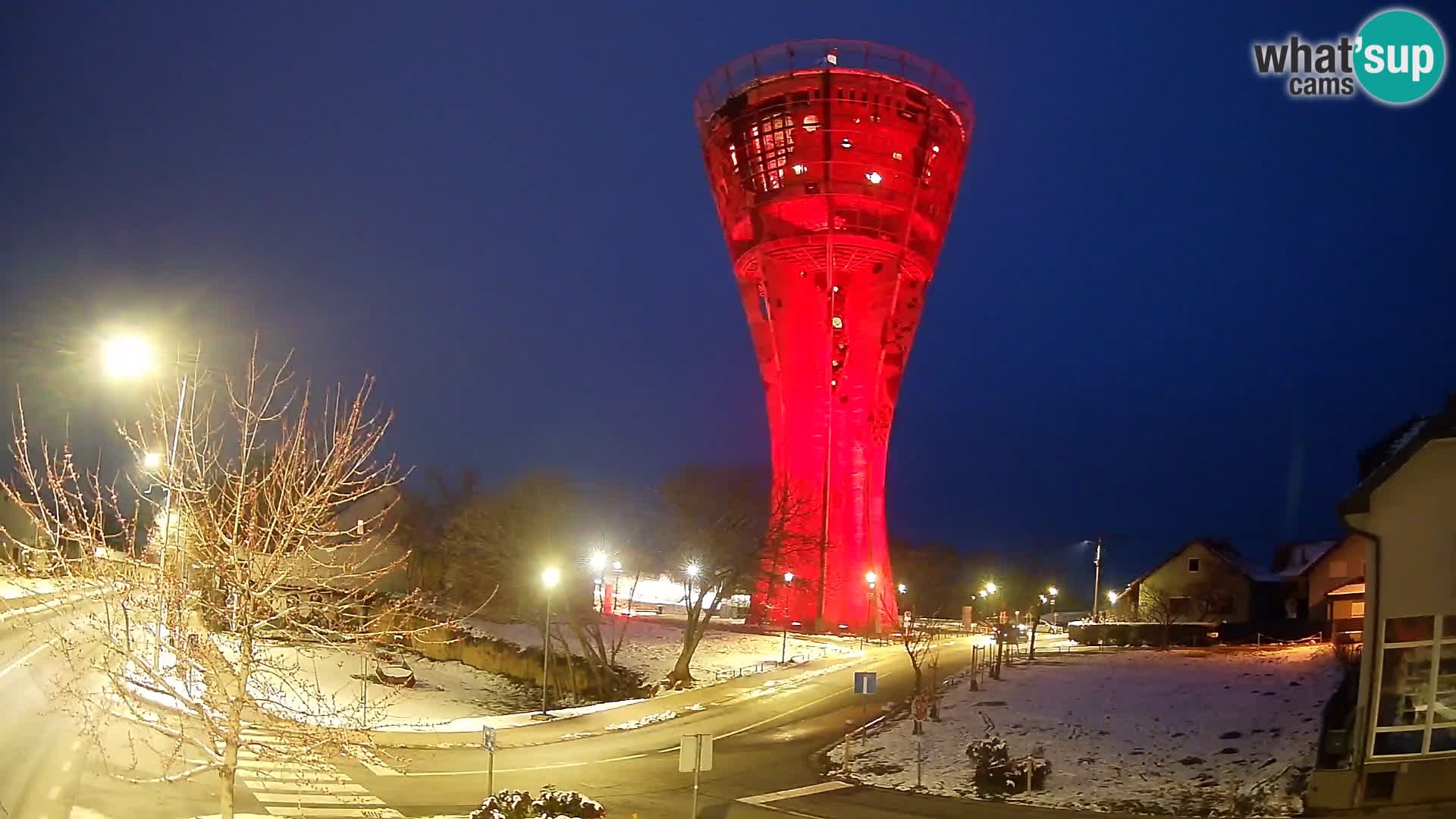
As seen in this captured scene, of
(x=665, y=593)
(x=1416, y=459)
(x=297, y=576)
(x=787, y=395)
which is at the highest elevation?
(x=787, y=395)

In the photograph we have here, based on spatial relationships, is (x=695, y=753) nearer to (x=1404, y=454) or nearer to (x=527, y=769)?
(x=527, y=769)

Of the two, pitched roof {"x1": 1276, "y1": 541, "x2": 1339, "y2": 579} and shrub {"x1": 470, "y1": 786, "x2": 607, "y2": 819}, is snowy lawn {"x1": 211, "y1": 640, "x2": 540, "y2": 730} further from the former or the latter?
pitched roof {"x1": 1276, "y1": 541, "x2": 1339, "y2": 579}

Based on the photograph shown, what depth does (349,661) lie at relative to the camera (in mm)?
43688

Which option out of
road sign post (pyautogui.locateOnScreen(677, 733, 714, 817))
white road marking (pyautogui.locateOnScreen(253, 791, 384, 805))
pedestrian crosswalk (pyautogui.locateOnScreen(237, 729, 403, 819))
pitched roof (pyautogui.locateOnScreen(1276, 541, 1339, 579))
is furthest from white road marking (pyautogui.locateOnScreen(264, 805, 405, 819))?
pitched roof (pyautogui.locateOnScreen(1276, 541, 1339, 579))

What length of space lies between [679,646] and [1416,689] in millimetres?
38017

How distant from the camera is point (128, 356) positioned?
589 inches

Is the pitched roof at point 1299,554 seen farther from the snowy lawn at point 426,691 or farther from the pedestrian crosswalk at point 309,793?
the pedestrian crosswalk at point 309,793

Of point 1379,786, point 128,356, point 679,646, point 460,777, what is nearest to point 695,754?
point 460,777

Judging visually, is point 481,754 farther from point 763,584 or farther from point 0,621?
point 763,584

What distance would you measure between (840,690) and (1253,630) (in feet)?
87.5

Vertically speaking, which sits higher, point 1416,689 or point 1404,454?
point 1404,454

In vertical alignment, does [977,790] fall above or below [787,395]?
below

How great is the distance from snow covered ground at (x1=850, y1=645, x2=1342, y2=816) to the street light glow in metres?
17.7

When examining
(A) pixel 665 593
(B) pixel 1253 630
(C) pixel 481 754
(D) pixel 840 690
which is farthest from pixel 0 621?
(A) pixel 665 593
